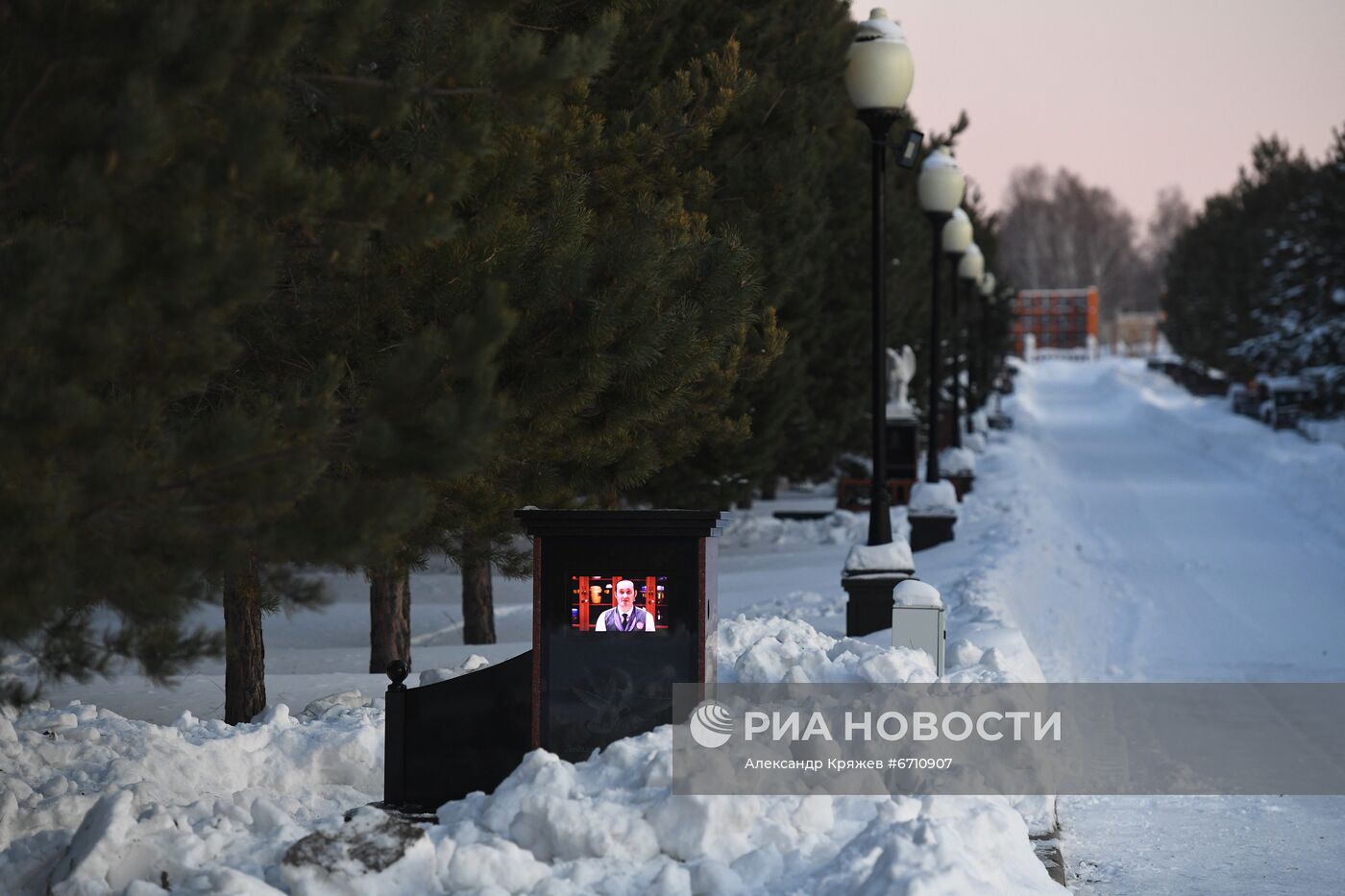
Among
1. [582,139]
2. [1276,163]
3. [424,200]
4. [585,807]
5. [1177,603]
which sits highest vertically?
[1276,163]

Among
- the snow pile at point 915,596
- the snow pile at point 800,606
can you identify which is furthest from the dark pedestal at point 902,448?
the snow pile at point 915,596

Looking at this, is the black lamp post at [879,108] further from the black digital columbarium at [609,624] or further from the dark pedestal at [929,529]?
the dark pedestal at [929,529]

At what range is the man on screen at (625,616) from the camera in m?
6.88

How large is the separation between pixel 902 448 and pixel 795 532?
9.88 feet

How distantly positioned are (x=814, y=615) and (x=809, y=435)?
812 cm

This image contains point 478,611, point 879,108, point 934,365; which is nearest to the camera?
point 879,108

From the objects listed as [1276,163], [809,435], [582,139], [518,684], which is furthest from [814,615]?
[1276,163]

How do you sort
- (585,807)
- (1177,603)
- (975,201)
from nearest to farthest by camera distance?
(585,807)
(1177,603)
(975,201)

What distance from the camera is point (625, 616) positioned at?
6.89 m

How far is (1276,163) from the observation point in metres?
58.8

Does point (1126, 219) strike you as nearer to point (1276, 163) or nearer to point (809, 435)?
point (1276, 163)

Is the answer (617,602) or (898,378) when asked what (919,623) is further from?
(898,378)

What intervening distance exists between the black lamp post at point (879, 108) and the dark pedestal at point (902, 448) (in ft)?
40.6

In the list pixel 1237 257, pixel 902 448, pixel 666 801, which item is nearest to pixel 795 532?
pixel 902 448
